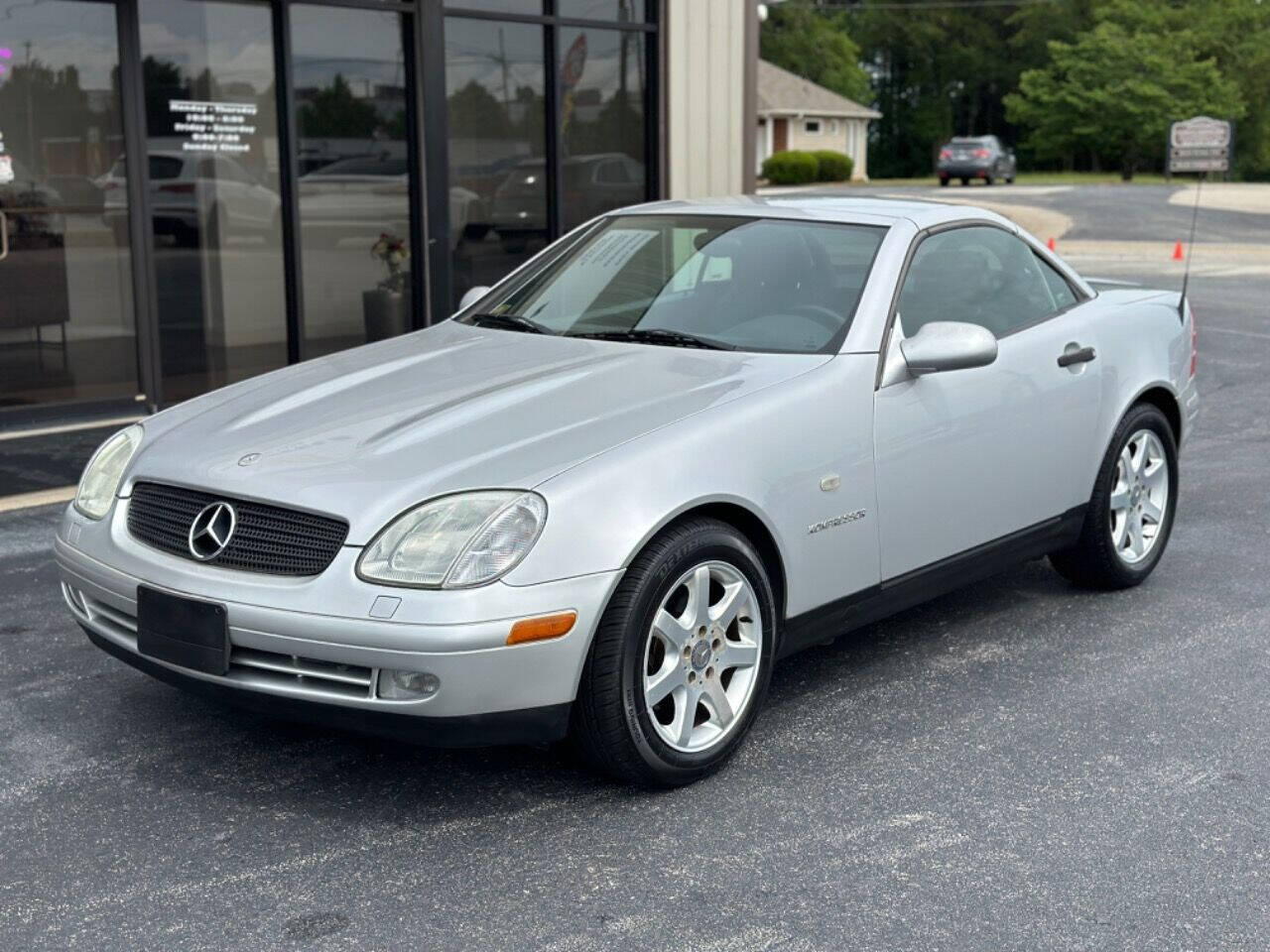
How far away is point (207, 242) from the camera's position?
10.4m

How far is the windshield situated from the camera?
4.90m

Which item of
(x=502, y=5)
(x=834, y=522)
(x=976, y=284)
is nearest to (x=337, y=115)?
(x=502, y=5)

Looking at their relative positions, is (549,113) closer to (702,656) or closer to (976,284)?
(976,284)

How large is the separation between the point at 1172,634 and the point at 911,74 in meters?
89.1

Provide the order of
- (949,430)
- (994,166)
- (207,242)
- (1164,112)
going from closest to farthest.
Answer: (949,430), (207,242), (994,166), (1164,112)

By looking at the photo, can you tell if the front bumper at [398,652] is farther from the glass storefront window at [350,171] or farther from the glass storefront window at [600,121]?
the glass storefront window at [600,121]

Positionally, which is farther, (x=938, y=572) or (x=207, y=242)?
(x=207, y=242)

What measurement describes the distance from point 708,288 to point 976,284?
0.97 metres

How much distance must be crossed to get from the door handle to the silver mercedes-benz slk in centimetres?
1

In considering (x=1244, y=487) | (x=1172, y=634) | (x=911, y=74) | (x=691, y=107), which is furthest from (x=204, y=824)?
(x=911, y=74)

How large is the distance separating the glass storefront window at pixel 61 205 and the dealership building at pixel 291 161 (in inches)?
0.5

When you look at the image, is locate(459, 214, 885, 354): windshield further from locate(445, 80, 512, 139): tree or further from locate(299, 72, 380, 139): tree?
locate(445, 80, 512, 139): tree

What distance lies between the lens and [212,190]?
1041 cm

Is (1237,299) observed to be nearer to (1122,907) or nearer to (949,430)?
(949,430)
